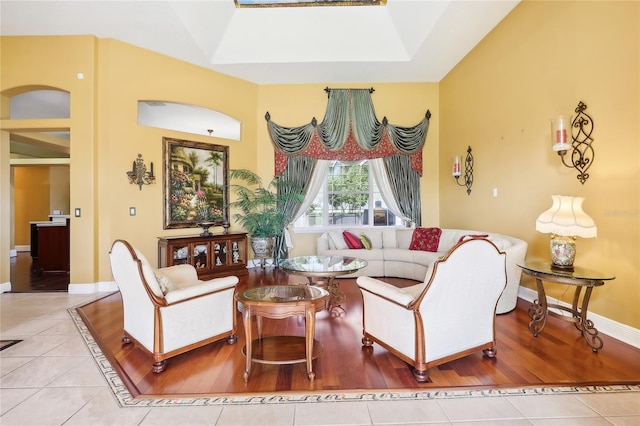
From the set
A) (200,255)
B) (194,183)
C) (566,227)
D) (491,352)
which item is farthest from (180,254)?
(566,227)

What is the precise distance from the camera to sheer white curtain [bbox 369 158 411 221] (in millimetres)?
6121

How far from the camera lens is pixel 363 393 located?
203 centimetres

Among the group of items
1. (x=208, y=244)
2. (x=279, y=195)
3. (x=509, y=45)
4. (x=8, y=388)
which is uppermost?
(x=509, y=45)

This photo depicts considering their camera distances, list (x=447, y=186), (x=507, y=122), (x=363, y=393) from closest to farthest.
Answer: (x=363, y=393), (x=507, y=122), (x=447, y=186)

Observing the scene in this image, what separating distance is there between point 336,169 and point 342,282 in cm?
249

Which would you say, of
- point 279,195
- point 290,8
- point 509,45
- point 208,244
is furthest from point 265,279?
point 509,45

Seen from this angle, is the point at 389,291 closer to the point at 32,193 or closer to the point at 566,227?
the point at 566,227

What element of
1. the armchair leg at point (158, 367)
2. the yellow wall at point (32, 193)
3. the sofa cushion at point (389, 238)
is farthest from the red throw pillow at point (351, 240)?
the yellow wall at point (32, 193)

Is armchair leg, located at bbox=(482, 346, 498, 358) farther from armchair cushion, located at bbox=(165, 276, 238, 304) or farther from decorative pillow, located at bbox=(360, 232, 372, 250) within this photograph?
decorative pillow, located at bbox=(360, 232, 372, 250)

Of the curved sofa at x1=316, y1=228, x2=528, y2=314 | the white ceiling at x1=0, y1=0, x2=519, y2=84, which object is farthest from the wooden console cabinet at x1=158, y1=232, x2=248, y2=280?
the white ceiling at x1=0, y1=0, x2=519, y2=84

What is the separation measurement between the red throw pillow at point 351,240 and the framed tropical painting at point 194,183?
2.29 meters

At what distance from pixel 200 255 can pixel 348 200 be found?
10.1 ft

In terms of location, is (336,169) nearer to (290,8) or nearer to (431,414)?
(290,8)

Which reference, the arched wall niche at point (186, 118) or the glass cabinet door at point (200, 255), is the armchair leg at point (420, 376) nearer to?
the glass cabinet door at point (200, 255)
